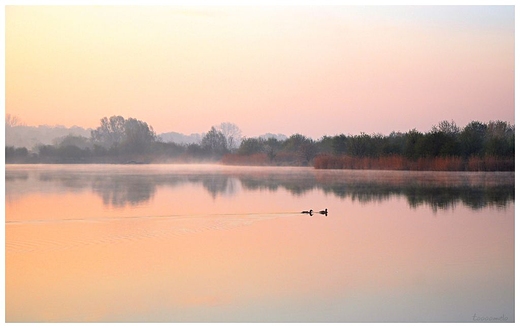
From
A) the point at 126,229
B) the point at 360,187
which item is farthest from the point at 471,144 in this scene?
the point at 126,229

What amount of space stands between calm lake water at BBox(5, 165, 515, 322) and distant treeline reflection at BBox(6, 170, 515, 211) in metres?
0.19

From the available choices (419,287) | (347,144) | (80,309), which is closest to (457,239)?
(419,287)

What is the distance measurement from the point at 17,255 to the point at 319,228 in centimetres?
385

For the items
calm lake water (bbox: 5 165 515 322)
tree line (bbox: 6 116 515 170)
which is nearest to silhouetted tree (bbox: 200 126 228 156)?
tree line (bbox: 6 116 515 170)

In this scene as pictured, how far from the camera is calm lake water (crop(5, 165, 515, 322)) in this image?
5.70 m

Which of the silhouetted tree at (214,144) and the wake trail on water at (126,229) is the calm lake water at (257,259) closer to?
the wake trail on water at (126,229)

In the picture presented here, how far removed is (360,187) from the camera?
643 inches

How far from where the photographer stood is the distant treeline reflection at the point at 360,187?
13133 mm

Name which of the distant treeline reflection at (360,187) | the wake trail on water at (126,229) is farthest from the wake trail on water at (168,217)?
the distant treeline reflection at (360,187)

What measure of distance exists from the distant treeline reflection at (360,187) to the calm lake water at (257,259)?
19cm

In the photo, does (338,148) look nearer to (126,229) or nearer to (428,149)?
(428,149)

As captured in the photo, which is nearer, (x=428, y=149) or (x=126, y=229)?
(x=126, y=229)

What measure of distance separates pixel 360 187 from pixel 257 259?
366 inches

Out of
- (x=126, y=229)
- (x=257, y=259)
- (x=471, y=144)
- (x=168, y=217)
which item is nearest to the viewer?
(x=257, y=259)
